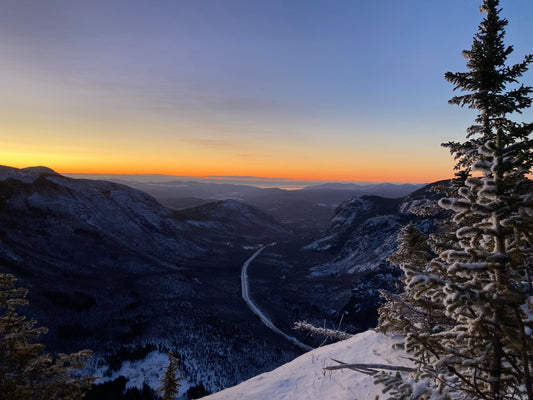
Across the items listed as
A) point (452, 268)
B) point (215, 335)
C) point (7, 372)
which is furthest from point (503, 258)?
point (215, 335)

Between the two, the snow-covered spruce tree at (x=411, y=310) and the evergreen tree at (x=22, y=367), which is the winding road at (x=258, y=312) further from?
the evergreen tree at (x=22, y=367)

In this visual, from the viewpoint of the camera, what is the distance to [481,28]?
9203 millimetres

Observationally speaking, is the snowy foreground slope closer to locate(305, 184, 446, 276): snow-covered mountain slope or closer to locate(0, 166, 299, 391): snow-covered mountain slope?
locate(0, 166, 299, 391): snow-covered mountain slope

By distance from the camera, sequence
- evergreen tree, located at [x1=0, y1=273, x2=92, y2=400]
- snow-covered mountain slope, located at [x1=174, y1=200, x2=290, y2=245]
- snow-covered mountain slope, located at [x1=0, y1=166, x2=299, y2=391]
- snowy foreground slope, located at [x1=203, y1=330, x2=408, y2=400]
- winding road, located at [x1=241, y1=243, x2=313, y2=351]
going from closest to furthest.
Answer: snowy foreground slope, located at [x1=203, y1=330, x2=408, y2=400] < evergreen tree, located at [x1=0, y1=273, x2=92, y2=400] < snow-covered mountain slope, located at [x1=0, y1=166, x2=299, y2=391] < winding road, located at [x1=241, y1=243, x2=313, y2=351] < snow-covered mountain slope, located at [x1=174, y1=200, x2=290, y2=245]

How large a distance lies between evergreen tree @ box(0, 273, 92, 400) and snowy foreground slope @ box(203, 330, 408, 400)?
580cm

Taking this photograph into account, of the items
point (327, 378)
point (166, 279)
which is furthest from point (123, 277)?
point (327, 378)

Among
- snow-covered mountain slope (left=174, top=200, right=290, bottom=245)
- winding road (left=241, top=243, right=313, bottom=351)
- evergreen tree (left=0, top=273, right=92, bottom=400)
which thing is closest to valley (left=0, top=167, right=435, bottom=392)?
winding road (left=241, top=243, right=313, bottom=351)

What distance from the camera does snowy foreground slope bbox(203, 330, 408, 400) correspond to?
9266 millimetres

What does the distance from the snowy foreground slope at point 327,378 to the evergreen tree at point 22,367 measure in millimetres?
5802

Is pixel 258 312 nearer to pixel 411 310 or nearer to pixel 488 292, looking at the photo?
pixel 411 310

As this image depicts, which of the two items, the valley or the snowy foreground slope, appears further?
the valley

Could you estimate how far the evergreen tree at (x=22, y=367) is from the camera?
31.6 feet

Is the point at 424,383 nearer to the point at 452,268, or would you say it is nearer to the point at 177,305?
the point at 452,268

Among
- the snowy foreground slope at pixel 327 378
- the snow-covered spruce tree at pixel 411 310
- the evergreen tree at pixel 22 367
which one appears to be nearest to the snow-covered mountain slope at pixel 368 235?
the snow-covered spruce tree at pixel 411 310
